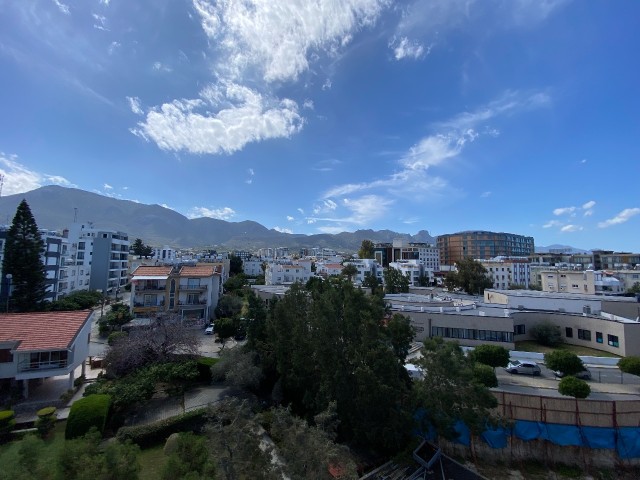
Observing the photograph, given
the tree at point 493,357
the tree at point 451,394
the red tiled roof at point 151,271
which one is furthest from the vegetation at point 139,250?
the tree at point 451,394

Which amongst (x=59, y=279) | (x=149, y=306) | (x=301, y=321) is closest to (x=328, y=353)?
(x=301, y=321)

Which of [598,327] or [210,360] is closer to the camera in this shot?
[210,360]

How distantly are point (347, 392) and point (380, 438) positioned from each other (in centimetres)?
227

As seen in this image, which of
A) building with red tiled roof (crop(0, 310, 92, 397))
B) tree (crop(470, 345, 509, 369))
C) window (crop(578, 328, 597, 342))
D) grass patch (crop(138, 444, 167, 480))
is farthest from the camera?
window (crop(578, 328, 597, 342))

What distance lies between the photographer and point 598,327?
28469mm

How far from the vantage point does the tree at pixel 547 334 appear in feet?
98.1

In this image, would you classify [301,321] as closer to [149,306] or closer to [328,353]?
[328,353]

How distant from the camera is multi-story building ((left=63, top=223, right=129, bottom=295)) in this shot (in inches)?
2304

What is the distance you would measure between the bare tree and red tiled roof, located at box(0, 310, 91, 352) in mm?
2881

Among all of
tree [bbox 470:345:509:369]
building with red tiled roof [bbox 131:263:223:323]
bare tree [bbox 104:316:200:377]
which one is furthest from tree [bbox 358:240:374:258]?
bare tree [bbox 104:316:200:377]

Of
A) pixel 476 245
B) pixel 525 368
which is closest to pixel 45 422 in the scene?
pixel 525 368

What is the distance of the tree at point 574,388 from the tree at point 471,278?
41.5 m

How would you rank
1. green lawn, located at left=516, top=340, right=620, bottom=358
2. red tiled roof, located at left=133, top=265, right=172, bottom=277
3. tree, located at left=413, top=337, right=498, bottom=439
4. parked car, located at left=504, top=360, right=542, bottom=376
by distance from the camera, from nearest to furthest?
tree, located at left=413, top=337, right=498, bottom=439, parked car, located at left=504, top=360, right=542, bottom=376, green lawn, located at left=516, top=340, right=620, bottom=358, red tiled roof, located at left=133, top=265, right=172, bottom=277

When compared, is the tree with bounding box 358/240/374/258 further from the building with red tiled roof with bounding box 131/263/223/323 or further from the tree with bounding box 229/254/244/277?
the building with red tiled roof with bounding box 131/263/223/323
